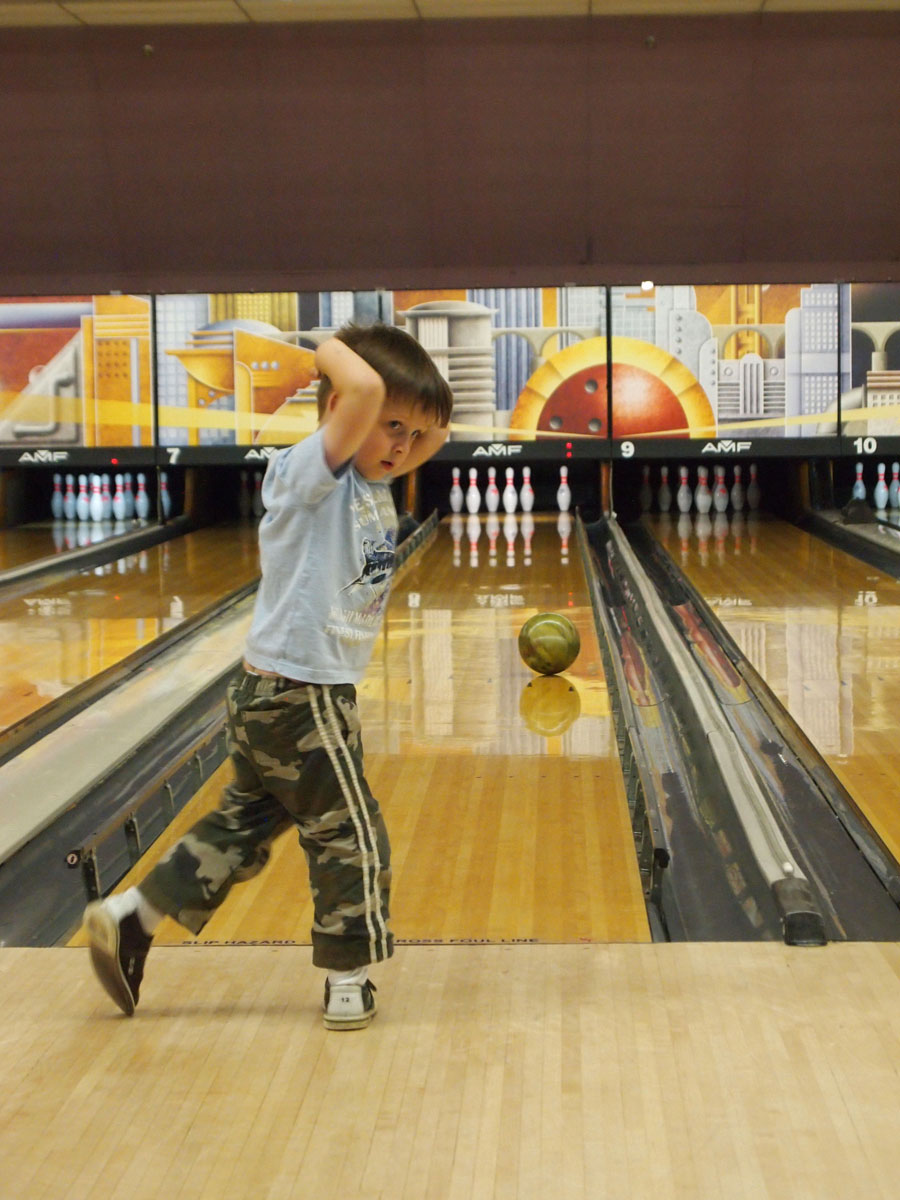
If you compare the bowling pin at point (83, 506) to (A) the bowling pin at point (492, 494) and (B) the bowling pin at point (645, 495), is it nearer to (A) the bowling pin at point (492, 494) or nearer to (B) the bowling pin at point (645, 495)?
(A) the bowling pin at point (492, 494)

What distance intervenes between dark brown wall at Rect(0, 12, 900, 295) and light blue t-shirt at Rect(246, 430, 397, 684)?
5.84 meters

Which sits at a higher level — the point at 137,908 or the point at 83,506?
the point at 83,506

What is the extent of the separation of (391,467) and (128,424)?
5.71m

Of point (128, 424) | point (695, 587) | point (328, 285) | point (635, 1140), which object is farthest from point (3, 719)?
point (328, 285)

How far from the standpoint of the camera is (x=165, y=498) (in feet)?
24.1

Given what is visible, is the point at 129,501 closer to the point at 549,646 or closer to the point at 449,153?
the point at 449,153

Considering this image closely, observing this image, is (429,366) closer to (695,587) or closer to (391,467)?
(391,467)

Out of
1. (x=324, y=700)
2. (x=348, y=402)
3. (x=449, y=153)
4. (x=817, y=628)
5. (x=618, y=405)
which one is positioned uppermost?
(x=449, y=153)

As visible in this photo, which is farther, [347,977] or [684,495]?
[684,495]

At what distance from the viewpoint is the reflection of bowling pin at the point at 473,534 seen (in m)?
6.23

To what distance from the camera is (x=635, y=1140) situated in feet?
4.64

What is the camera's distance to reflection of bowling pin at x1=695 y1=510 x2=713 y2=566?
6.10 metres

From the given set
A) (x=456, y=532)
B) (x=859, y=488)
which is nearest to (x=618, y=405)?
(x=456, y=532)

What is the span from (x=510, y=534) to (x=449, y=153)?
207 centimetres
